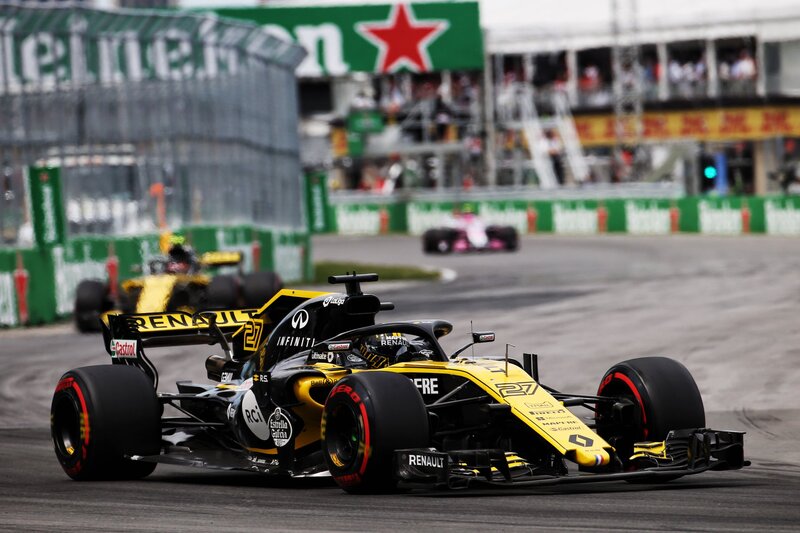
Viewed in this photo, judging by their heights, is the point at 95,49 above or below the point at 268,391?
above

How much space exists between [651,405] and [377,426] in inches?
72.1

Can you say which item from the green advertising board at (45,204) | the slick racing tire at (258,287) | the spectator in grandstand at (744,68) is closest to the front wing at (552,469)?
the slick racing tire at (258,287)

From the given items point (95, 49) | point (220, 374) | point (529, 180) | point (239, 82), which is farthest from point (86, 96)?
point (529, 180)

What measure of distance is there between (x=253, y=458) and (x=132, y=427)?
867mm

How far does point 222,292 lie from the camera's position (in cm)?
2511

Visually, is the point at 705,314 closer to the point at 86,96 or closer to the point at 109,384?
the point at 86,96

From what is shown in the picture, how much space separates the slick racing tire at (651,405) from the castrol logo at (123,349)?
3.59 meters

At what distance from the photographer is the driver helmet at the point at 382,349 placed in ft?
34.8

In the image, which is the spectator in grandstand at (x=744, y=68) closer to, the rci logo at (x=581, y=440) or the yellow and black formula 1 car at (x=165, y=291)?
the yellow and black formula 1 car at (x=165, y=291)

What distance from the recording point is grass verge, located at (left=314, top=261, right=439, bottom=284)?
116 feet

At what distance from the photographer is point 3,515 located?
30.2 feet

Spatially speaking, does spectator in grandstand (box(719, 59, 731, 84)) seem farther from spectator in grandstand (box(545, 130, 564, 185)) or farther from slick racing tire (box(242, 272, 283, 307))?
slick racing tire (box(242, 272, 283, 307))

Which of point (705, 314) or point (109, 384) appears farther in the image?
point (705, 314)

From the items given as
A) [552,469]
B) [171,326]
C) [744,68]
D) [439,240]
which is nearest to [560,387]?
[171,326]
